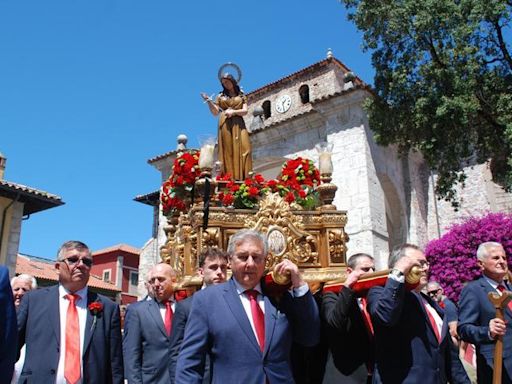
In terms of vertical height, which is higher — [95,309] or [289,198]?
[289,198]

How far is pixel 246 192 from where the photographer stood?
729 cm

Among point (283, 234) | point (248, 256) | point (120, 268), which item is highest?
point (120, 268)

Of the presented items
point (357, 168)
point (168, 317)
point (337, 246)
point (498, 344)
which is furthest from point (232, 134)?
point (357, 168)

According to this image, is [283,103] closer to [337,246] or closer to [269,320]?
[337,246]

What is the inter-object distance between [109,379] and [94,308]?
1.71ft

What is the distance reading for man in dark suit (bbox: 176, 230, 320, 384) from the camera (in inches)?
104

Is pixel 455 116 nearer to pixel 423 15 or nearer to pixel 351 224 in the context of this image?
pixel 423 15

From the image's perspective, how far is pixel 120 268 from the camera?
35.1 meters

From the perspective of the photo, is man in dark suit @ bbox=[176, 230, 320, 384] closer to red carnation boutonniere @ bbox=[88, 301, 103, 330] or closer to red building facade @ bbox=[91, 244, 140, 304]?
red carnation boutonniere @ bbox=[88, 301, 103, 330]

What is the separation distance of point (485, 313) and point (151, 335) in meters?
2.89

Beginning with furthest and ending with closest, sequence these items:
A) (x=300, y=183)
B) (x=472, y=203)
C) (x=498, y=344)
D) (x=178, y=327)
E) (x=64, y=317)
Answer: (x=472, y=203) → (x=300, y=183) → (x=178, y=327) → (x=498, y=344) → (x=64, y=317)

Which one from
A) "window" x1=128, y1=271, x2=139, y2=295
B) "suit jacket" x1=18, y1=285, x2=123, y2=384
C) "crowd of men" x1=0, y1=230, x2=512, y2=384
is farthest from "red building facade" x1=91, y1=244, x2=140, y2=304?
"suit jacket" x1=18, y1=285, x2=123, y2=384

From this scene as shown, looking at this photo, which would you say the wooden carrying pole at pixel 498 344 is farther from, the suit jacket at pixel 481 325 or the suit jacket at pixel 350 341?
the suit jacket at pixel 350 341

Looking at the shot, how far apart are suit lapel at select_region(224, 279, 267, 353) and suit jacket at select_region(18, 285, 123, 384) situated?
1.27 meters
